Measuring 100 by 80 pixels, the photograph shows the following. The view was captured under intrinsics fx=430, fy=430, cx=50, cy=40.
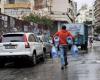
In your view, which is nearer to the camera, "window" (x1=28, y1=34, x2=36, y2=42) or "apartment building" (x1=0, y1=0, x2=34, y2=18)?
"window" (x1=28, y1=34, x2=36, y2=42)

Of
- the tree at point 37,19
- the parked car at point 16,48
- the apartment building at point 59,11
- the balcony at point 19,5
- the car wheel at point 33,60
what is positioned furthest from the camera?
the apartment building at point 59,11

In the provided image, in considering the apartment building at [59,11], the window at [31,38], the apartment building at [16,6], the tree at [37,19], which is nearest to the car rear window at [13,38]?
the window at [31,38]

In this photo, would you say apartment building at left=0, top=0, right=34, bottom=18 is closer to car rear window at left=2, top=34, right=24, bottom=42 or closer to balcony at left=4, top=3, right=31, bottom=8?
balcony at left=4, top=3, right=31, bottom=8

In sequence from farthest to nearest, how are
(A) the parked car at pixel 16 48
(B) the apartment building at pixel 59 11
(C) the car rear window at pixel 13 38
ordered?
(B) the apartment building at pixel 59 11
(C) the car rear window at pixel 13 38
(A) the parked car at pixel 16 48

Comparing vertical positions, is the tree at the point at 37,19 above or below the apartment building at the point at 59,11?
below

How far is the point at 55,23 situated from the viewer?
104 m

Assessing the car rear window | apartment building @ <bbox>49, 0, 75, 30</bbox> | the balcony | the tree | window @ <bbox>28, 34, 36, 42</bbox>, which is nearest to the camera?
the car rear window

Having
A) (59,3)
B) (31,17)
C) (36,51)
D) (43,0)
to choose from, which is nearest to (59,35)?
(36,51)

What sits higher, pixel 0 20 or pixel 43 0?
pixel 43 0

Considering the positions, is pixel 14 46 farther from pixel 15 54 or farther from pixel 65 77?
pixel 65 77

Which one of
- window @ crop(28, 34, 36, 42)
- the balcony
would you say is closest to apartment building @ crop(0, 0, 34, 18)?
the balcony

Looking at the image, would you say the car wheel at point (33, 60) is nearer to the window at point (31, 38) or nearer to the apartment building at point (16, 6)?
the window at point (31, 38)

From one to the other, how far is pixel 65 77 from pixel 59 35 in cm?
413

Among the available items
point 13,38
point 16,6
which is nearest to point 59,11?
point 16,6
